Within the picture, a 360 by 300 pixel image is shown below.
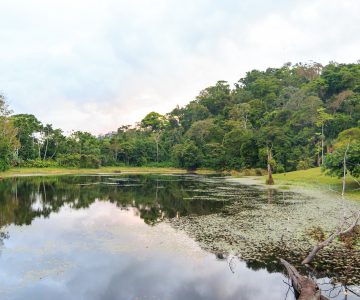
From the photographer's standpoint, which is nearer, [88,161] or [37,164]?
[37,164]

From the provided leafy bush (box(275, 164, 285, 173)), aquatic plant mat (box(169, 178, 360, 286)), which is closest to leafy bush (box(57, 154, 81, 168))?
leafy bush (box(275, 164, 285, 173))

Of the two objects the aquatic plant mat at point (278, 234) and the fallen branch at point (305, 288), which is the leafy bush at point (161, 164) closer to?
the aquatic plant mat at point (278, 234)

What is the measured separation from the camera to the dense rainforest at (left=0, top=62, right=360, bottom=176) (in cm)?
5756

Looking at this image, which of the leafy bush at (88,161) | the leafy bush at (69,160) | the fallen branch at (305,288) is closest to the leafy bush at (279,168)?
the leafy bush at (88,161)

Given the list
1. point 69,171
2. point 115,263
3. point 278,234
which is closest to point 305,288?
point 115,263

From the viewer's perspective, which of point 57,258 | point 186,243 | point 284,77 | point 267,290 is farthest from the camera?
point 284,77

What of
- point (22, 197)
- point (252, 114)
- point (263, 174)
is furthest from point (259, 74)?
point (22, 197)

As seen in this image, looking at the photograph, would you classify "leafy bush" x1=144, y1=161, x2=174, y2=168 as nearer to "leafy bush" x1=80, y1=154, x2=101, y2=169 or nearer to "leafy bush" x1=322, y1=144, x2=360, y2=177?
"leafy bush" x1=80, y1=154, x2=101, y2=169

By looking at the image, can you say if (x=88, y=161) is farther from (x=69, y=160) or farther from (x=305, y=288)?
(x=305, y=288)

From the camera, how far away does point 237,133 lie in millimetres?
70562

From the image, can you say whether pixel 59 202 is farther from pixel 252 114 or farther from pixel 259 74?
pixel 259 74

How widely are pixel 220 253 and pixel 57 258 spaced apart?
5678mm

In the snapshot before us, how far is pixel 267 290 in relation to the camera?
8.98m

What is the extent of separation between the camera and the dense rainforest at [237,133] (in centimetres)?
5756
